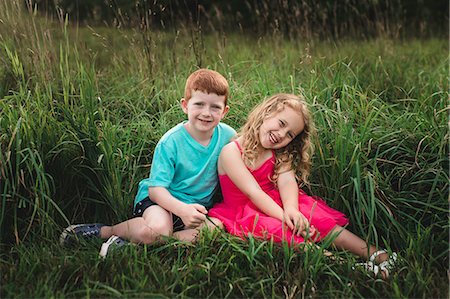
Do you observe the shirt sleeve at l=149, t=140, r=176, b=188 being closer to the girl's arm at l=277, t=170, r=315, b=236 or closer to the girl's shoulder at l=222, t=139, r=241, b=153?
the girl's shoulder at l=222, t=139, r=241, b=153

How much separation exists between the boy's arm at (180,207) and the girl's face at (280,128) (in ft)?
1.43

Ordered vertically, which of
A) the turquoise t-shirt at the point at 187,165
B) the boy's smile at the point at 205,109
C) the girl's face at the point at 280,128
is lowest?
the turquoise t-shirt at the point at 187,165

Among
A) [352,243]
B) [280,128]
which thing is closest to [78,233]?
[280,128]

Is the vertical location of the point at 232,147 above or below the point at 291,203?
above

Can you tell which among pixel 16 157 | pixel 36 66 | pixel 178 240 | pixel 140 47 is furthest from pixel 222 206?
pixel 140 47

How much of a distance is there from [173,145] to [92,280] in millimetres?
763

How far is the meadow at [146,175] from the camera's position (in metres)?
2.57

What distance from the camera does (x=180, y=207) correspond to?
2883 mm

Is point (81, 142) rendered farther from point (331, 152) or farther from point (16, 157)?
point (331, 152)

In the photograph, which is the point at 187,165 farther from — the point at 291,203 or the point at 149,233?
the point at 291,203

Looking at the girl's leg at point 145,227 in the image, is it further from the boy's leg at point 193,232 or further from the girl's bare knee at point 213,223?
the girl's bare knee at point 213,223

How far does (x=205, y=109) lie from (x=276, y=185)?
489 mm

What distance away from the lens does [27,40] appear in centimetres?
354

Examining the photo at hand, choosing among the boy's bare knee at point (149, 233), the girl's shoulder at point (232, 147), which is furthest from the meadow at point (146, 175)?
the girl's shoulder at point (232, 147)
